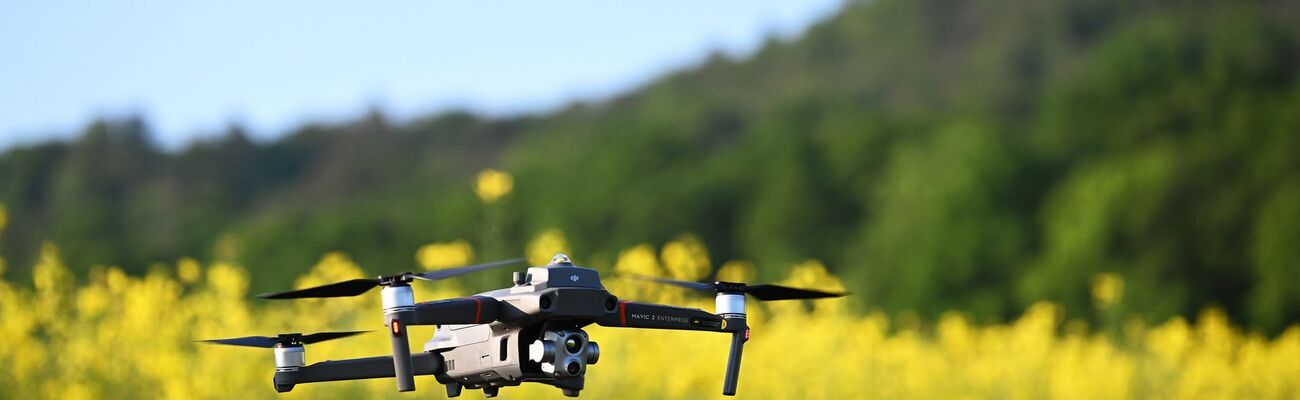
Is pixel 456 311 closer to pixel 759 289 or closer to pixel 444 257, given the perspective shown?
pixel 759 289

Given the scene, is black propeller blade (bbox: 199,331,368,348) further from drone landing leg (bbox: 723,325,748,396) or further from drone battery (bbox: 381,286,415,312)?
drone landing leg (bbox: 723,325,748,396)

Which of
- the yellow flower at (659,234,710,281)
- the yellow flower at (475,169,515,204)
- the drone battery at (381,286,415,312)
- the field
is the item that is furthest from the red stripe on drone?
the yellow flower at (659,234,710,281)

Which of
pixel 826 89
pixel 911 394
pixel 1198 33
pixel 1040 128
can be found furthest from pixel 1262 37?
pixel 911 394

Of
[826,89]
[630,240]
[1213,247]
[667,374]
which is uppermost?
[826,89]

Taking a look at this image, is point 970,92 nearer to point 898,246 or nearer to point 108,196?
point 898,246

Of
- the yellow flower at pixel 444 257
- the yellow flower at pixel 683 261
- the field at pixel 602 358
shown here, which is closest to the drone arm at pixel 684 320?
the field at pixel 602 358

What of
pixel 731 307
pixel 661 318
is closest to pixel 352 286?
pixel 661 318
